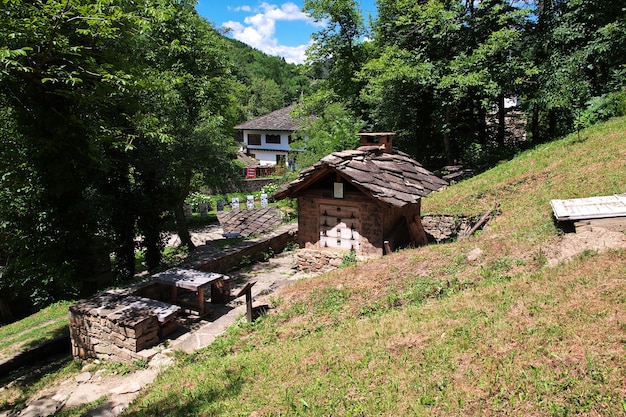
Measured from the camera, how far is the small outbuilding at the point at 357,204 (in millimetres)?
10977

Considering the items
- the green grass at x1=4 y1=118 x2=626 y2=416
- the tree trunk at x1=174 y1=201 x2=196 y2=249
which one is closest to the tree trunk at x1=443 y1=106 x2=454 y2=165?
the green grass at x1=4 y1=118 x2=626 y2=416

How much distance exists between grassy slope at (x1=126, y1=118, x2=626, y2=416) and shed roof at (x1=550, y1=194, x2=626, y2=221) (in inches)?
19.6

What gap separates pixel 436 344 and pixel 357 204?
642cm

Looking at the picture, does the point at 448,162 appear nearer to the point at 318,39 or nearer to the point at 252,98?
the point at 318,39

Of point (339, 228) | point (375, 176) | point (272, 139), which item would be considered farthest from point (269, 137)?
point (375, 176)

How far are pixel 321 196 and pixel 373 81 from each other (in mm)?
11762

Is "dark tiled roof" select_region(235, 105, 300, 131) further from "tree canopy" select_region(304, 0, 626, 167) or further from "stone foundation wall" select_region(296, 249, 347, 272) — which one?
"stone foundation wall" select_region(296, 249, 347, 272)

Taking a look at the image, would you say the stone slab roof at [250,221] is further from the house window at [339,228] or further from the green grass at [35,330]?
the green grass at [35,330]

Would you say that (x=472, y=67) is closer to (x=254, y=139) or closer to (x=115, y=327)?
(x=115, y=327)

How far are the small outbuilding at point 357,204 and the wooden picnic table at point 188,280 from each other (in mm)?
3340

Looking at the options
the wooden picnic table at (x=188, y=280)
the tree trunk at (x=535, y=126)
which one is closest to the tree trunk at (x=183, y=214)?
the wooden picnic table at (x=188, y=280)

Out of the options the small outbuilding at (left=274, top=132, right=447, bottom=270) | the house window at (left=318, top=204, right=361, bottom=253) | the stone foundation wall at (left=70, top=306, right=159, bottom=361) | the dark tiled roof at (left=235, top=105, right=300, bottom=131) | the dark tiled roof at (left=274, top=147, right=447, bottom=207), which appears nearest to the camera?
the stone foundation wall at (left=70, top=306, right=159, bottom=361)

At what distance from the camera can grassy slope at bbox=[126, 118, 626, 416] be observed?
13.6ft

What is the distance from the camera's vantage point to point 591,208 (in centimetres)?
823
